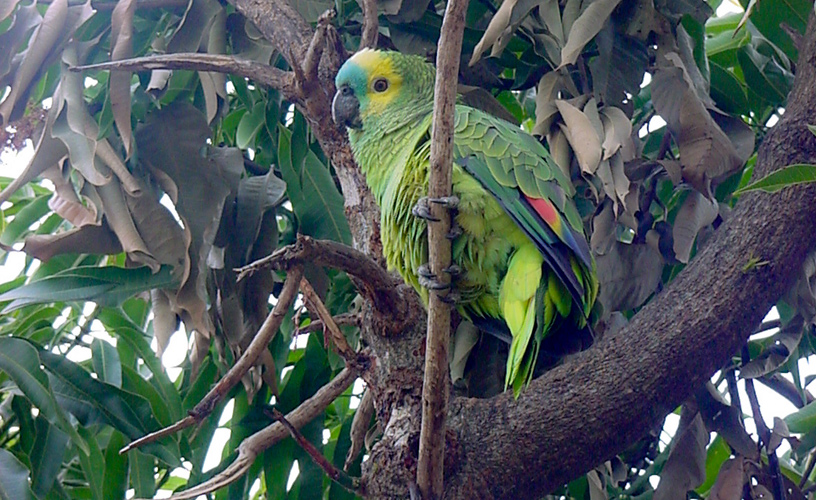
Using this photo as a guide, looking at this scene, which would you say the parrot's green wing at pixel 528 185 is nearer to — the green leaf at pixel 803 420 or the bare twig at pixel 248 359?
the bare twig at pixel 248 359

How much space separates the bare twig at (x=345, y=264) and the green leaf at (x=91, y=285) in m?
0.48

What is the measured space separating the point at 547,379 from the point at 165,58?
39.1 inches

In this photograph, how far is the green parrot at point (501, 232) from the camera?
57.4 inches

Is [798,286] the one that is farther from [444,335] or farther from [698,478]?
[444,335]

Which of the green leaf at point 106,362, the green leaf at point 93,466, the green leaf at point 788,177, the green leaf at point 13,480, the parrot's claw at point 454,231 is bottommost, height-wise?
the green leaf at point 13,480

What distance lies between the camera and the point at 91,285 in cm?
173

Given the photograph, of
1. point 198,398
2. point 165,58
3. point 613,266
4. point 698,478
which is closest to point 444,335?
point 613,266

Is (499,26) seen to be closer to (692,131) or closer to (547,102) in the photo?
(547,102)

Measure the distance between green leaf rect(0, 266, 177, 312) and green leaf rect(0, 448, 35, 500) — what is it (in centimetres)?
32

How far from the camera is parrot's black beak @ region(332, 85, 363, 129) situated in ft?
5.81

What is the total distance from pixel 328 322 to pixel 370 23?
69 centimetres

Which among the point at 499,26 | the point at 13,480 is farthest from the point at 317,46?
the point at 13,480

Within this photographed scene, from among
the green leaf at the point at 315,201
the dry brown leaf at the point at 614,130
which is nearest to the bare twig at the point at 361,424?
the green leaf at the point at 315,201

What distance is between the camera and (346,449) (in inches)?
78.2
